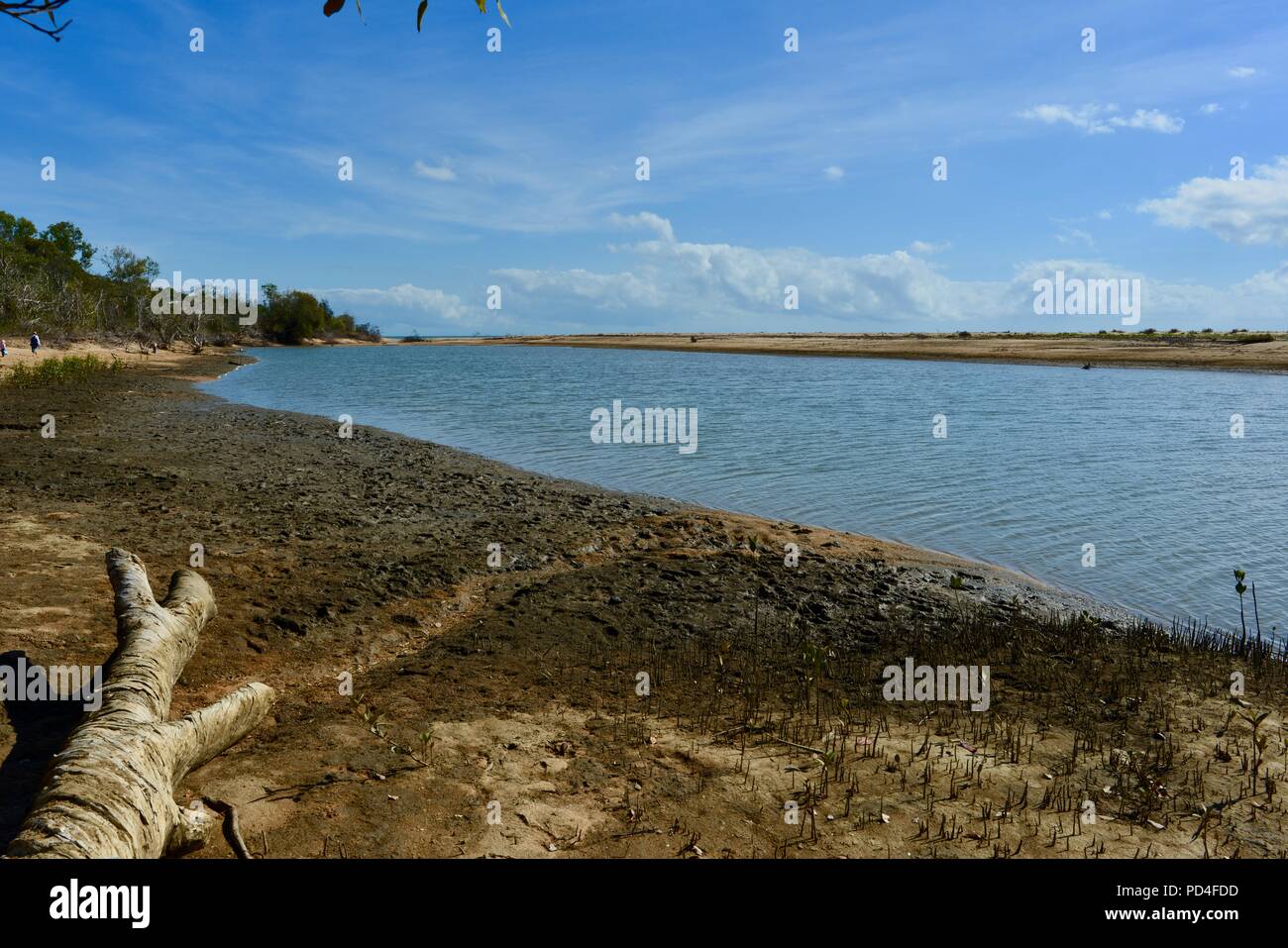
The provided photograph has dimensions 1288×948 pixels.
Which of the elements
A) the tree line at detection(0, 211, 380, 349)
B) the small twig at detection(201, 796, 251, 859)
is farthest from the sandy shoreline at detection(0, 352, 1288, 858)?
the tree line at detection(0, 211, 380, 349)

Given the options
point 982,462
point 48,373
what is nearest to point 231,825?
point 982,462

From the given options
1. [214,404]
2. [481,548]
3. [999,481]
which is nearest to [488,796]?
[481,548]

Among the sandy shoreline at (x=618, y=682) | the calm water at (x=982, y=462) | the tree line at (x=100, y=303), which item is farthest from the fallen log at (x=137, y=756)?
the tree line at (x=100, y=303)

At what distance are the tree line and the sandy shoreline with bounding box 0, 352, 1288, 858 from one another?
5220 cm

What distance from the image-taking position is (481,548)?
12.0m

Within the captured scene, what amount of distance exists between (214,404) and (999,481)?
31.1 m

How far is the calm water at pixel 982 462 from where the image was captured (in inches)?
532

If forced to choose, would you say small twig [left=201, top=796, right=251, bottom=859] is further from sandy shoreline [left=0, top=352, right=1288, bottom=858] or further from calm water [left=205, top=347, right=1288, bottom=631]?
calm water [left=205, top=347, right=1288, bottom=631]

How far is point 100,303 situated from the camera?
247 ft

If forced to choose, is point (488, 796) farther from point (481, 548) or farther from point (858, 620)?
point (481, 548)

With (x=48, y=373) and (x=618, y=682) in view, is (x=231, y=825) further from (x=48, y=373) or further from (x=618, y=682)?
(x=48, y=373)

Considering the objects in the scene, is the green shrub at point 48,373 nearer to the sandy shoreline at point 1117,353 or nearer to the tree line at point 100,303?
the tree line at point 100,303

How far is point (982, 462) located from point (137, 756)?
2204 cm
